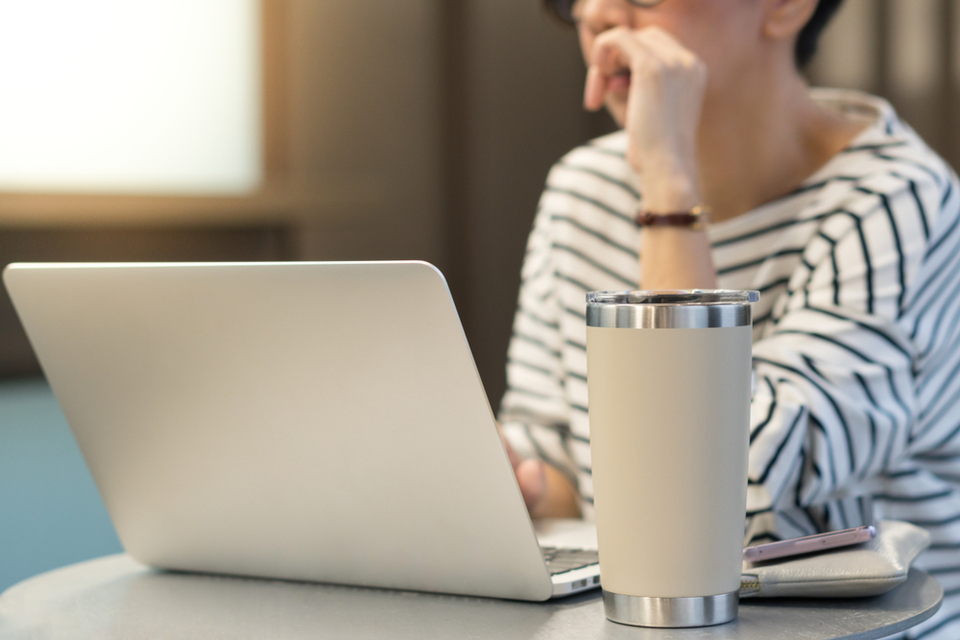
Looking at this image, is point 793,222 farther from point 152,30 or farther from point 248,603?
point 152,30

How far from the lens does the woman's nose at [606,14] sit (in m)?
1.01

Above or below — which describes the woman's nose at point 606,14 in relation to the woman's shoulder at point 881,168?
above

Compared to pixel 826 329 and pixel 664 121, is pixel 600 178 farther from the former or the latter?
pixel 826 329

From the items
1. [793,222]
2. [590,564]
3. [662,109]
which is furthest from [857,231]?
[590,564]

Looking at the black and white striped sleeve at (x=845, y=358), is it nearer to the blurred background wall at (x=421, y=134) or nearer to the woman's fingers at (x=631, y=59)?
the woman's fingers at (x=631, y=59)

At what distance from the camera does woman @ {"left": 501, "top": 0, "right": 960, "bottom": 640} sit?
2.69ft

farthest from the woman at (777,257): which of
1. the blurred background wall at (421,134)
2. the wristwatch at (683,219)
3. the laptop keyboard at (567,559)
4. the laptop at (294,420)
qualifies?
the blurred background wall at (421,134)

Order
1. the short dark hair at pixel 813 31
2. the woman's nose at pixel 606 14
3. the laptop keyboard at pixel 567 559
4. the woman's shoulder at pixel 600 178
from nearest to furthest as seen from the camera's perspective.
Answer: the laptop keyboard at pixel 567 559, the woman's nose at pixel 606 14, the short dark hair at pixel 813 31, the woman's shoulder at pixel 600 178

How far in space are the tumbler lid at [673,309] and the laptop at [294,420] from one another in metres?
0.08

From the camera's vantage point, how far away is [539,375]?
3.94 feet

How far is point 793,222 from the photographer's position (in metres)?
1.04

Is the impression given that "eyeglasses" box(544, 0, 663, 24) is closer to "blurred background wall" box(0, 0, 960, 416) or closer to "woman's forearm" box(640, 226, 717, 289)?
"woman's forearm" box(640, 226, 717, 289)

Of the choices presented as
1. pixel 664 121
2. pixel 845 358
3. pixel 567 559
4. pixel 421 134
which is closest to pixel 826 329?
pixel 845 358

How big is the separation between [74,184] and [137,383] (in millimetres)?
1221
